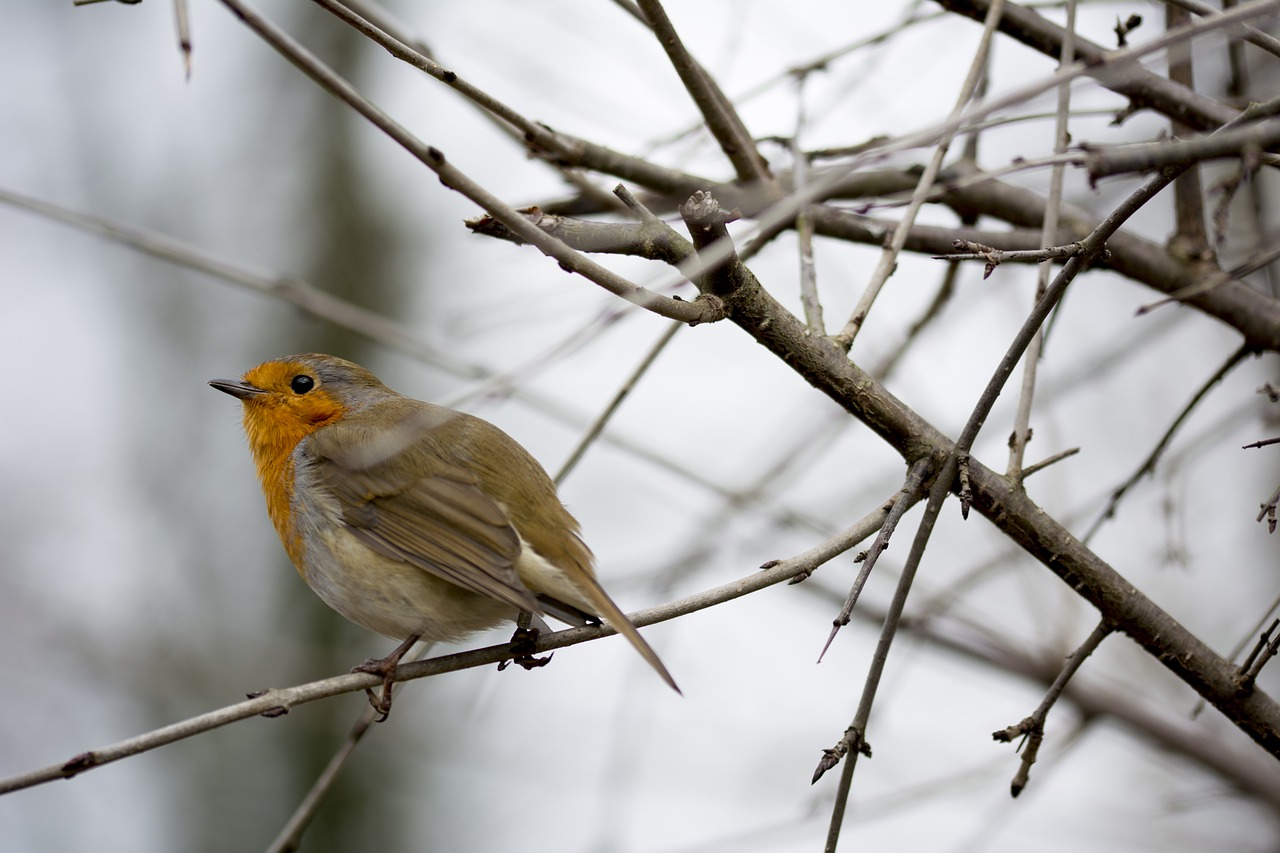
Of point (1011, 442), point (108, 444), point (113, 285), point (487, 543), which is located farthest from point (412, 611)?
point (113, 285)

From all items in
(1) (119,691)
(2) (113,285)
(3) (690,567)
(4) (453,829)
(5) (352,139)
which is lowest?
(1) (119,691)

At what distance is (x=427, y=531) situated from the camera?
284cm

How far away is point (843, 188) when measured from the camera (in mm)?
3090

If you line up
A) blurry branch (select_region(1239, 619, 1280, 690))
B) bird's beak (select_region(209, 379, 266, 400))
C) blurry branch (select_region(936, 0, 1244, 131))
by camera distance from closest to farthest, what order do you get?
blurry branch (select_region(1239, 619, 1280, 690)) → blurry branch (select_region(936, 0, 1244, 131)) → bird's beak (select_region(209, 379, 266, 400))

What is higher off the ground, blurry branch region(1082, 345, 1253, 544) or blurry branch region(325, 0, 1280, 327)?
blurry branch region(1082, 345, 1253, 544)

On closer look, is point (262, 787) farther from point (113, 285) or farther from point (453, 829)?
point (113, 285)

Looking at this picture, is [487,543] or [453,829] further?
[453,829]

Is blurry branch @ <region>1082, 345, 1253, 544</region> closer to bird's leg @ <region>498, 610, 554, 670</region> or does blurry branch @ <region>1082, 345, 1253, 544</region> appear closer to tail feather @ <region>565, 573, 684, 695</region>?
tail feather @ <region>565, 573, 684, 695</region>

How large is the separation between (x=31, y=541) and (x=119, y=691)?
1.30 m

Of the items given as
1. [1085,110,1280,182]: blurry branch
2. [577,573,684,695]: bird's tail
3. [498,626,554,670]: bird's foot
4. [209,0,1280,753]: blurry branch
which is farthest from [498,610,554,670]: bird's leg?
[1085,110,1280,182]: blurry branch

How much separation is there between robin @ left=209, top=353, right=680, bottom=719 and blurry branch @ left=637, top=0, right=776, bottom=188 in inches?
34.7

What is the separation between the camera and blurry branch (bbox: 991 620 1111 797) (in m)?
1.95

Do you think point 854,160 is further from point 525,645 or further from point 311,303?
point 311,303

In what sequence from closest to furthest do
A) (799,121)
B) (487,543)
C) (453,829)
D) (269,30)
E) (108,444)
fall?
1. (269,30)
2. (487,543)
3. (799,121)
4. (108,444)
5. (453,829)
